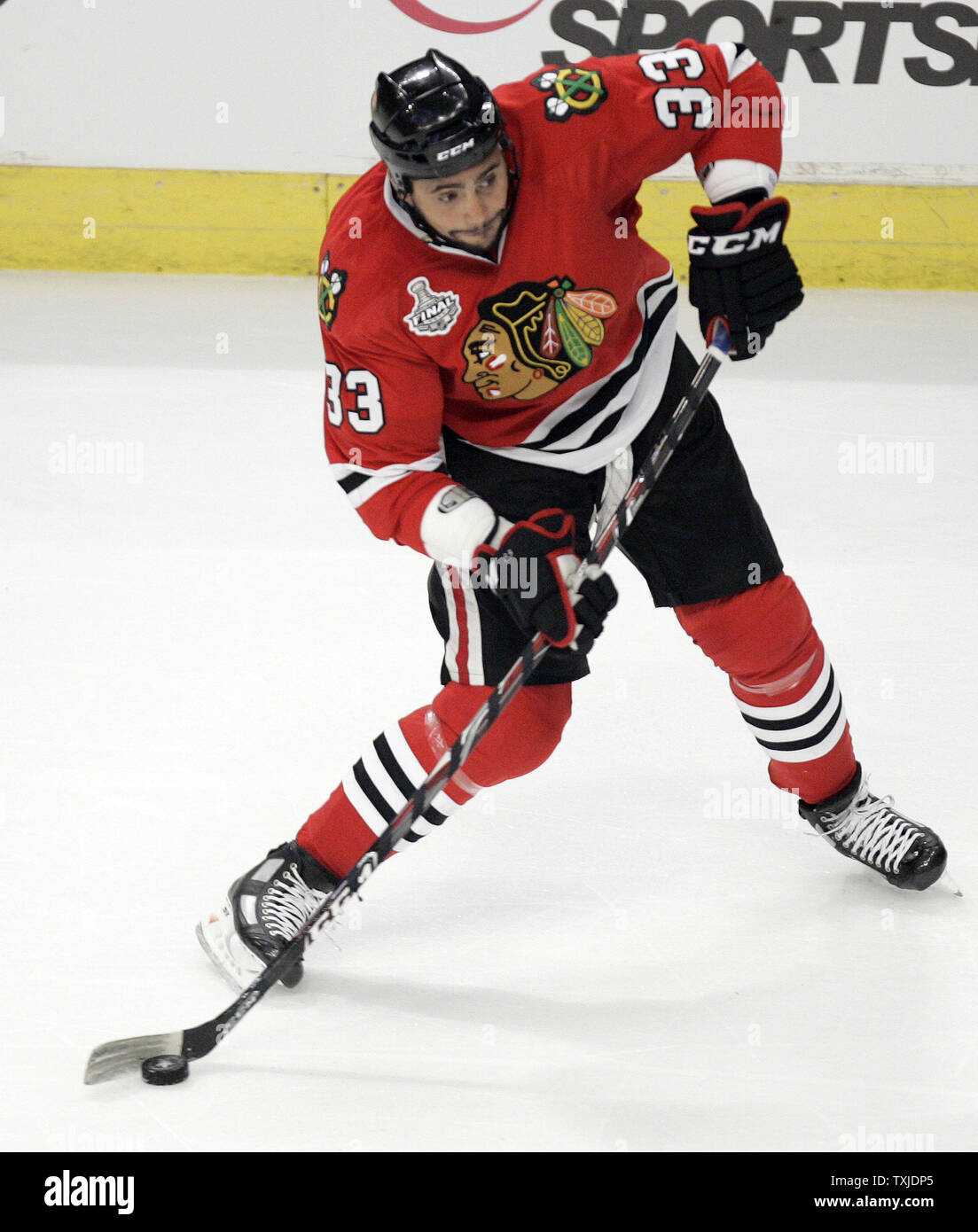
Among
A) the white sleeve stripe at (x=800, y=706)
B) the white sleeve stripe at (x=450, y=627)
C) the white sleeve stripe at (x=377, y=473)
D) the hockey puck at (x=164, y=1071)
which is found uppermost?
the white sleeve stripe at (x=377, y=473)

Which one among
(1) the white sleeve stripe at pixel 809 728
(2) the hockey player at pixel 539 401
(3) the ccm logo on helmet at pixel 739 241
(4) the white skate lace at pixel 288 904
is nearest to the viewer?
(2) the hockey player at pixel 539 401

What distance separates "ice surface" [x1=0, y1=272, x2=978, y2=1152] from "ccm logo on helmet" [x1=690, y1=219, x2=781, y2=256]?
882mm

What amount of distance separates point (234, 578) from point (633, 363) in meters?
1.37

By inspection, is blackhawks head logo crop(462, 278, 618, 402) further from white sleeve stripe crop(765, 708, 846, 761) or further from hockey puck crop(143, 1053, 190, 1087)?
hockey puck crop(143, 1053, 190, 1087)

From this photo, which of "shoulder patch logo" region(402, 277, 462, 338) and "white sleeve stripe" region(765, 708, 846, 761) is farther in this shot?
"white sleeve stripe" region(765, 708, 846, 761)

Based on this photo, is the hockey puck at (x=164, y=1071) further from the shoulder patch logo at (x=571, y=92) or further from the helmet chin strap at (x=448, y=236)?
the shoulder patch logo at (x=571, y=92)

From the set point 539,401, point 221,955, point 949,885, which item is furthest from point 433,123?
point 949,885

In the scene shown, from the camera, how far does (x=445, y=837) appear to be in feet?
7.41

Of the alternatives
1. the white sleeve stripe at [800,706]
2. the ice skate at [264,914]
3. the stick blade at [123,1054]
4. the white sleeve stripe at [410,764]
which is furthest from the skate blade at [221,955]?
the white sleeve stripe at [800,706]

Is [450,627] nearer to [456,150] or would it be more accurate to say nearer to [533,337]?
[533,337]

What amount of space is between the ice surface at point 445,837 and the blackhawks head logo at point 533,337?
748mm

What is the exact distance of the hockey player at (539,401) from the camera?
170 centimetres

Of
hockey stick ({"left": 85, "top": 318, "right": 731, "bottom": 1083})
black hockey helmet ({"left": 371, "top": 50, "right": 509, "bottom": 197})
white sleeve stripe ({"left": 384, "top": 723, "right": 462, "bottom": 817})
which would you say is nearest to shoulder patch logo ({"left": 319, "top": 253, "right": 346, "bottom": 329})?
black hockey helmet ({"left": 371, "top": 50, "right": 509, "bottom": 197})

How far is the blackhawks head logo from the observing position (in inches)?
68.2
